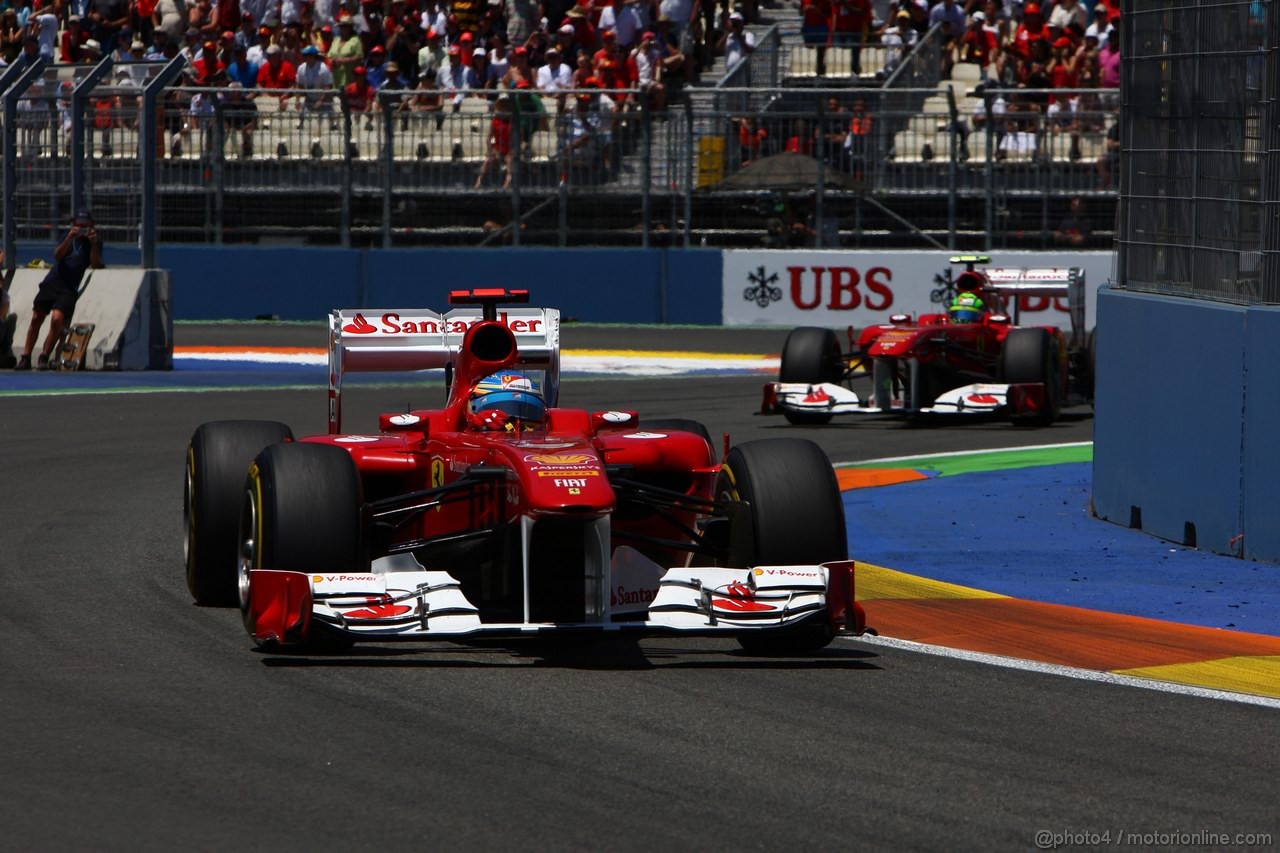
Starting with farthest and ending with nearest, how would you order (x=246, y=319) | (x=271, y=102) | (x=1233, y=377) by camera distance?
(x=246, y=319), (x=271, y=102), (x=1233, y=377)

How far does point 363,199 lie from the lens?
26.5 meters

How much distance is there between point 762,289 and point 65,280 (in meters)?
9.36

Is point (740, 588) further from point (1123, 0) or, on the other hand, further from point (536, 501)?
point (1123, 0)

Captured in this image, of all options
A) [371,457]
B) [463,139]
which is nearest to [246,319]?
[463,139]

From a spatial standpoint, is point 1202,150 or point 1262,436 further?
point 1202,150

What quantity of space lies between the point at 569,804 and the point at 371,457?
294 centimetres

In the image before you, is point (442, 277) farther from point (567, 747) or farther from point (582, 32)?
point (567, 747)

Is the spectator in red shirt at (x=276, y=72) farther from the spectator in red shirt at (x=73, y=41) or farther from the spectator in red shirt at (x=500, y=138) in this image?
the spectator in red shirt at (x=500, y=138)

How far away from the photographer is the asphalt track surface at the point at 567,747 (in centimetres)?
498

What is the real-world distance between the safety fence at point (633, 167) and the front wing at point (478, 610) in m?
18.0

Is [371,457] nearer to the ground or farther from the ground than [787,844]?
farther from the ground

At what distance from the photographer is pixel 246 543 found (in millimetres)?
7684

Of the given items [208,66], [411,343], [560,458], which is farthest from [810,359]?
[208,66]

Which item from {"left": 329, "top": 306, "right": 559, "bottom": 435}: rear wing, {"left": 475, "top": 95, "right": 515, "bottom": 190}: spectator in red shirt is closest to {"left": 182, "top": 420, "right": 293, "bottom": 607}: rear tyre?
{"left": 329, "top": 306, "right": 559, "bottom": 435}: rear wing
